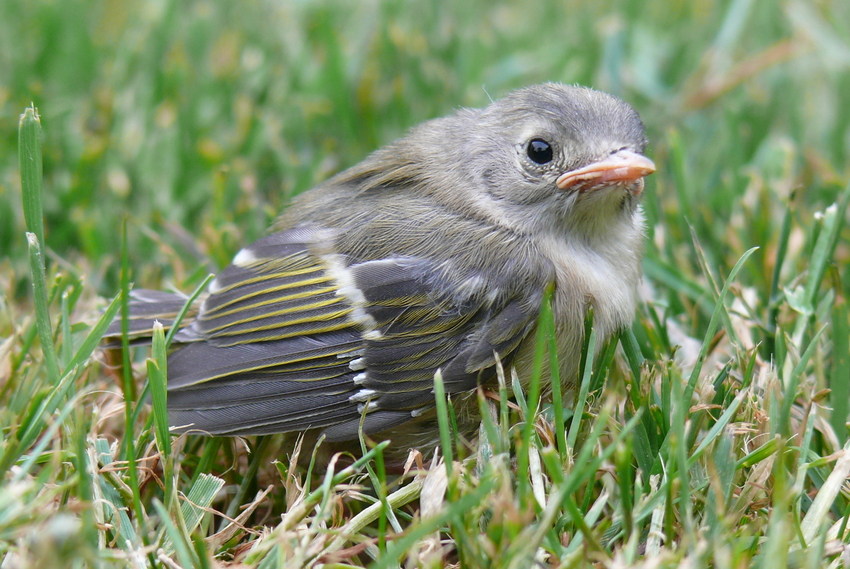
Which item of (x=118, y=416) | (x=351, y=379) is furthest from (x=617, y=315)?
(x=118, y=416)

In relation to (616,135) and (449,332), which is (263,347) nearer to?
(449,332)

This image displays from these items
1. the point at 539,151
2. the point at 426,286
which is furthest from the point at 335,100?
the point at 426,286

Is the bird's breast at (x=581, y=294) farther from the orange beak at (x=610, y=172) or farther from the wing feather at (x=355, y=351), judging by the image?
the orange beak at (x=610, y=172)

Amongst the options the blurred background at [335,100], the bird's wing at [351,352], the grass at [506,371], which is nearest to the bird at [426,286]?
the bird's wing at [351,352]

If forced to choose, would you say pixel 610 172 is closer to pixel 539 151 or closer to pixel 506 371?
pixel 539 151

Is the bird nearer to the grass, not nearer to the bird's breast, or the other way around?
the bird's breast

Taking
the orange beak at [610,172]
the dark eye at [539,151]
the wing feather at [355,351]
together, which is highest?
the dark eye at [539,151]

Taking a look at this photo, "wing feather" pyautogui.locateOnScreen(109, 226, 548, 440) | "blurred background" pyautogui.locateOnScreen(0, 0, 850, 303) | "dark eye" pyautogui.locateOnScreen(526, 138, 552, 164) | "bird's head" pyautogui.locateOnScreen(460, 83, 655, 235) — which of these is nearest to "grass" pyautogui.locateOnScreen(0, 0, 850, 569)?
"blurred background" pyautogui.locateOnScreen(0, 0, 850, 303)

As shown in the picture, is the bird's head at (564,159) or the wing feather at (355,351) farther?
the bird's head at (564,159)
